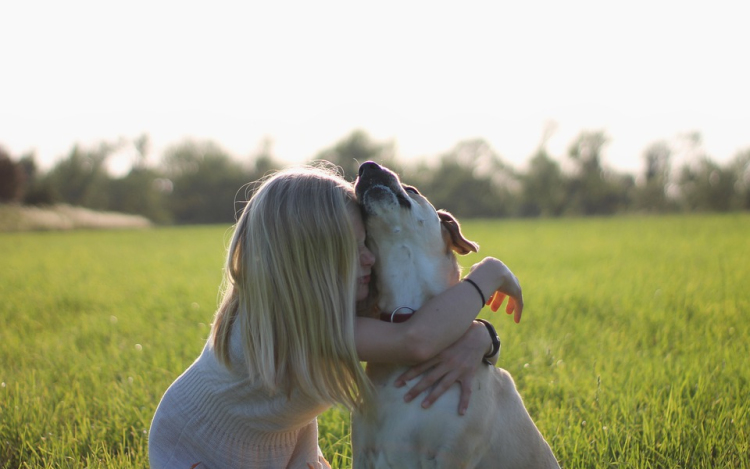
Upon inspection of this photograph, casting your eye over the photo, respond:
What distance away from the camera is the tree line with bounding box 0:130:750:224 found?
26.1 m

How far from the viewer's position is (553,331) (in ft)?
13.7

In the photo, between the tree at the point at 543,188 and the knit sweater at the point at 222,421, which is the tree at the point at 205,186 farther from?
the knit sweater at the point at 222,421

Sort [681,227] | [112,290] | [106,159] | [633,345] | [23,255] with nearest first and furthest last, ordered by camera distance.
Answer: [633,345] < [112,290] < [23,255] < [681,227] < [106,159]

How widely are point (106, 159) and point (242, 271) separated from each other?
36377 millimetres

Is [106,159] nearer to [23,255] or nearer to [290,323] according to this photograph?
[23,255]

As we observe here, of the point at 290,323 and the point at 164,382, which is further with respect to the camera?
the point at 164,382

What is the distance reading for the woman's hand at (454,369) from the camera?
67.9 inches

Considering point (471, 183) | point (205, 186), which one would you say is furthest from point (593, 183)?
point (205, 186)

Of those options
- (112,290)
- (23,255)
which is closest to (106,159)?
(23,255)

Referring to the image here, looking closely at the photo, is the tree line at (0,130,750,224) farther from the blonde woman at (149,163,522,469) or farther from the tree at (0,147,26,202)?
the blonde woman at (149,163,522,469)

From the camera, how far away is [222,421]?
2.02 meters

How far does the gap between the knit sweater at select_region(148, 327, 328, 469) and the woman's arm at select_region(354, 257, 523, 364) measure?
0.33m

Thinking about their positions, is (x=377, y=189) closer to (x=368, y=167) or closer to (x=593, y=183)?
(x=368, y=167)

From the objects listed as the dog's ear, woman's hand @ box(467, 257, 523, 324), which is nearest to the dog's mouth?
the dog's ear
